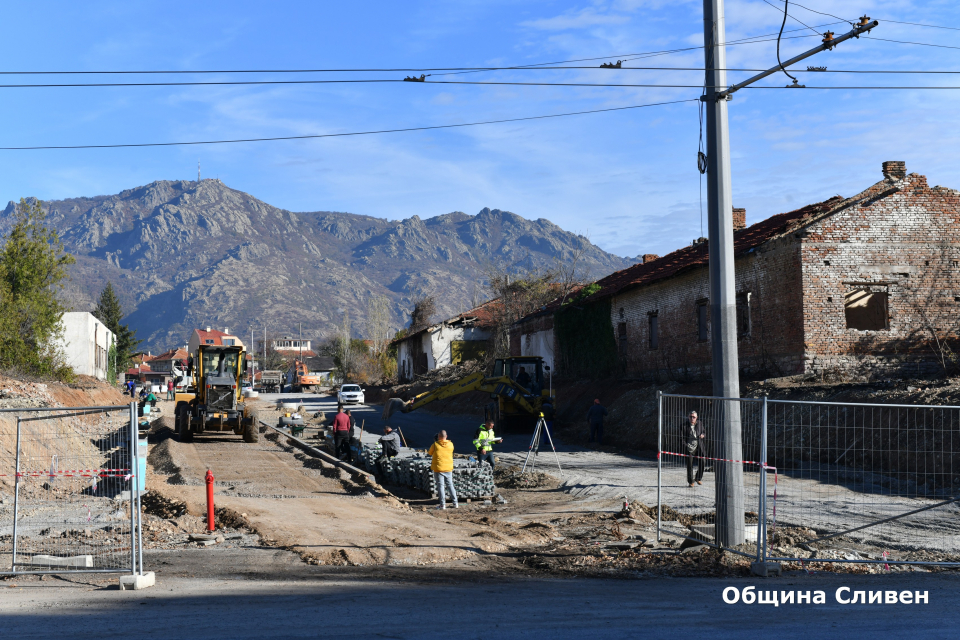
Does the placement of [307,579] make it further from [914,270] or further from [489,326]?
[489,326]

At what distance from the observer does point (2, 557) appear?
11484mm

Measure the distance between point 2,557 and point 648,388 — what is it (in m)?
23.9

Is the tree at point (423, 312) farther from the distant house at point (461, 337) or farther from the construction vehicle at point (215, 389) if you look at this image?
the construction vehicle at point (215, 389)

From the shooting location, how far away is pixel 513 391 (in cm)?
2986

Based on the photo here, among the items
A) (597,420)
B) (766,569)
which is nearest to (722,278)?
(766,569)

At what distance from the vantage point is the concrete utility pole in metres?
10.7

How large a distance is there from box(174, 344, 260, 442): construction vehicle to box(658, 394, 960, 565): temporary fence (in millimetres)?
15186

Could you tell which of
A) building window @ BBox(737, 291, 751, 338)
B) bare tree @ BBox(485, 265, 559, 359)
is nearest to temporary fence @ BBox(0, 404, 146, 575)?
building window @ BBox(737, 291, 751, 338)

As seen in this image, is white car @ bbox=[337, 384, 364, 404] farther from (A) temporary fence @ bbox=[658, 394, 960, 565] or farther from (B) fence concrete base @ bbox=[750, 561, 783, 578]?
(B) fence concrete base @ bbox=[750, 561, 783, 578]

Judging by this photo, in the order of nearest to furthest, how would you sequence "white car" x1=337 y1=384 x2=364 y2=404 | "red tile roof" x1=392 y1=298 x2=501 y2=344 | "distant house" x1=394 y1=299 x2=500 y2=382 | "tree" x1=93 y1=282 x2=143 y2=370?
"white car" x1=337 y1=384 x2=364 y2=404, "red tile roof" x1=392 y1=298 x2=501 y2=344, "distant house" x1=394 y1=299 x2=500 y2=382, "tree" x1=93 y1=282 x2=143 y2=370

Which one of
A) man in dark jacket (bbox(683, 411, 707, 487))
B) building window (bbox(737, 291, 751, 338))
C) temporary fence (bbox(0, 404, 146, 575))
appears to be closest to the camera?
temporary fence (bbox(0, 404, 146, 575))

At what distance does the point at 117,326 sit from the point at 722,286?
8440cm

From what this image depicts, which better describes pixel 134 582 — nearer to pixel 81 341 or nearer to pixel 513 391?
pixel 513 391

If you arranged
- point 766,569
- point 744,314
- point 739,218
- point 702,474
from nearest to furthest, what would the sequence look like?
point 766,569, point 702,474, point 744,314, point 739,218
